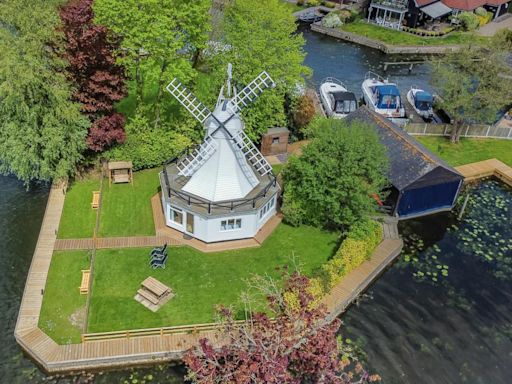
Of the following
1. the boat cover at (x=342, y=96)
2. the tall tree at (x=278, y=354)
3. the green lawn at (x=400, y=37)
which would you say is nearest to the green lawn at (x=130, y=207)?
the tall tree at (x=278, y=354)

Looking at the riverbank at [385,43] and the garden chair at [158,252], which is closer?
the garden chair at [158,252]

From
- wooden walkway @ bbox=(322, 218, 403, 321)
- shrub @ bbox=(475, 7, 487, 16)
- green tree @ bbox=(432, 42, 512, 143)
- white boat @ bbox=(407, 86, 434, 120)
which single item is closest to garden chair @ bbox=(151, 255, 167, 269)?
wooden walkway @ bbox=(322, 218, 403, 321)

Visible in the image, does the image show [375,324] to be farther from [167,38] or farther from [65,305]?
[167,38]

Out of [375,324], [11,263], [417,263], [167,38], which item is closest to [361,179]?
[417,263]

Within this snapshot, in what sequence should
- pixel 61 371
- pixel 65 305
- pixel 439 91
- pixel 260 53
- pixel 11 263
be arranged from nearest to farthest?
pixel 61 371
pixel 65 305
pixel 11 263
pixel 260 53
pixel 439 91

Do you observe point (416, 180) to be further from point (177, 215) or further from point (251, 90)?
point (177, 215)

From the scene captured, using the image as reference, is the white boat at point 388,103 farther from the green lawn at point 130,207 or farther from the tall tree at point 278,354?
the tall tree at point 278,354
